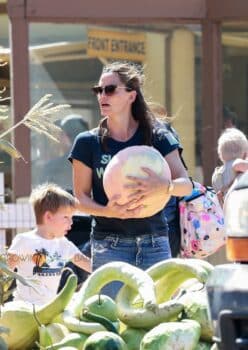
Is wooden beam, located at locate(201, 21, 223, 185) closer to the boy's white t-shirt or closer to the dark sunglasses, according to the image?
the boy's white t-shirt

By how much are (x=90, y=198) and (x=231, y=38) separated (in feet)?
16.7

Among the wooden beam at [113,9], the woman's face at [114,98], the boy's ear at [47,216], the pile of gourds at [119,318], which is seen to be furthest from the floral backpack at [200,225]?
the wooden beam at [113,9]

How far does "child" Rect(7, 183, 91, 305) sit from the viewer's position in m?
5.62

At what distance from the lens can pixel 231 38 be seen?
32.6ft

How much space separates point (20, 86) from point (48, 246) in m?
3.80

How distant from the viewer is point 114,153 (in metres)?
5.16

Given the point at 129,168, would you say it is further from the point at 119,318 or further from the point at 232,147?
the point at 232,147

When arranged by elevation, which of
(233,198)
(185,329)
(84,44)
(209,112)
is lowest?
(185,329)

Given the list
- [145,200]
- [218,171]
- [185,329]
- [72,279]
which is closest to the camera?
[185,329]

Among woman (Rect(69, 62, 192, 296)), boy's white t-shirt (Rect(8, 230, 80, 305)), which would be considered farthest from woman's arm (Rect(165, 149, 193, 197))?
boy's white t-shirt (Rect(8, 230, 80, 305))

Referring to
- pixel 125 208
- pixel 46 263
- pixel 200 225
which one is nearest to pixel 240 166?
pixel 200 225

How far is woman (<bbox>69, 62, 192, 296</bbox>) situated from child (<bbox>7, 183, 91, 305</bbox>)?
0.47 metres

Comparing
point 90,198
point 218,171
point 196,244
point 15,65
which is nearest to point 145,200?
point 90,198

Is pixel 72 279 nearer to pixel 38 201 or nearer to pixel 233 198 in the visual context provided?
pixel 233 198
